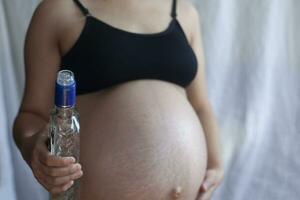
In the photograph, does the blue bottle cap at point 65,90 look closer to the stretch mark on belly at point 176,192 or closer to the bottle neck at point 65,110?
the bottle neck at point 65,110

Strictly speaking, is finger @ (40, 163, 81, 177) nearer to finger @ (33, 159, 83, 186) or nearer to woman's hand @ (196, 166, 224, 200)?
finger @ (33, 159, 83, 186)

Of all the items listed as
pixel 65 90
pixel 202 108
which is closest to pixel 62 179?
pixel 65 90

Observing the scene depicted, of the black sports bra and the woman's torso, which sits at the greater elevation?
the black sports bra

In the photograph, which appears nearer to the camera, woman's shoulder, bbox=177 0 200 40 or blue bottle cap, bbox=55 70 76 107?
blue bottle cap, bbox=55 70 76 107

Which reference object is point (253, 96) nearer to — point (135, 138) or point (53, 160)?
point (135, 138)

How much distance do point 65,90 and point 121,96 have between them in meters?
0.24

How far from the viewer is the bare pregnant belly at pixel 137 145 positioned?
2.89 feet

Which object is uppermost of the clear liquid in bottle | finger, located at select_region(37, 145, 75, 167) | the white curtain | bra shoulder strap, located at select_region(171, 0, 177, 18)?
bra shoulder strap, located at select_region(171, 0, 177, 18)

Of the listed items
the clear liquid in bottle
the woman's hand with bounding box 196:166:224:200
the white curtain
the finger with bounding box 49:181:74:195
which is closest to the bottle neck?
the clear liquid in bottle

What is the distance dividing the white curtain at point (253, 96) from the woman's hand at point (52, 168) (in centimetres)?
57

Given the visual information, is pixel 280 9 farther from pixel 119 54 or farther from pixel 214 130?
pixel 119 54

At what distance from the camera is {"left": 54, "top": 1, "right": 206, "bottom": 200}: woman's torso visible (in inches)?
34.7

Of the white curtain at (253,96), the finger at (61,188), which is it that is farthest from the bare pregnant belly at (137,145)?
the white curtain at (253,96)

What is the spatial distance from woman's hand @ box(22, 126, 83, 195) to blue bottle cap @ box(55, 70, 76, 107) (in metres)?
0.08
